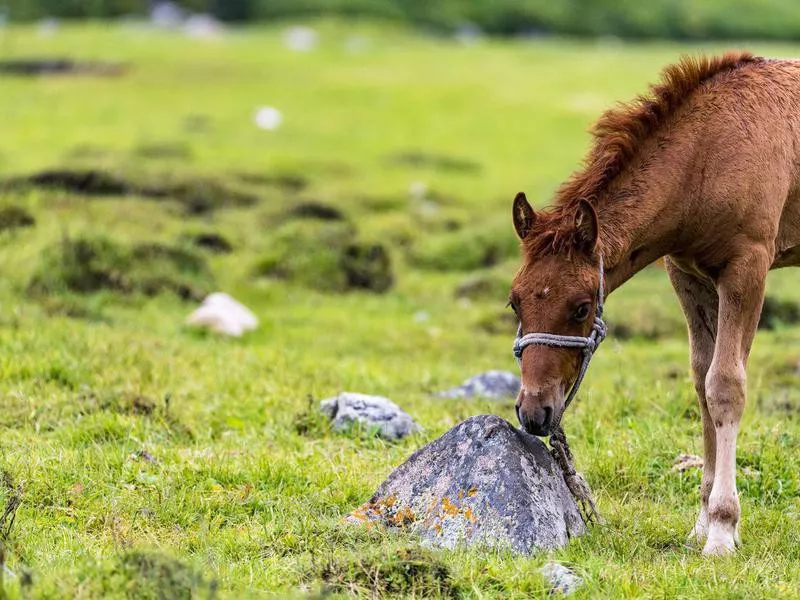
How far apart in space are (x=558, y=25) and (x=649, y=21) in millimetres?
6202

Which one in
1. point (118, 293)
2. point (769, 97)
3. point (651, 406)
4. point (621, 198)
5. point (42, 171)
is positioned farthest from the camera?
point (42, 171)

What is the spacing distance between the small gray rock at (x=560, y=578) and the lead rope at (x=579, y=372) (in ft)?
2.81

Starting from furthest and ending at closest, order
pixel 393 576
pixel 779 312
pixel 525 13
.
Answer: pixel 525 13 → pixel 779 312 → pixel 393 576

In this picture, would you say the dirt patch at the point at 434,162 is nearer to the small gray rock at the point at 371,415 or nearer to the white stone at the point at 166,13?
the small gray rock at the point at 371,415

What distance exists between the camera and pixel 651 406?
31.3 feet

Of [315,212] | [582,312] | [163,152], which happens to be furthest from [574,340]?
[163,152]

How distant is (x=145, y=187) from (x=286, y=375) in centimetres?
1065

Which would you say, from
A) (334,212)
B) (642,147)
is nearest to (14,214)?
(334,212)

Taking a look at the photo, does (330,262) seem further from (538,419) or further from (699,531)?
(538,419)

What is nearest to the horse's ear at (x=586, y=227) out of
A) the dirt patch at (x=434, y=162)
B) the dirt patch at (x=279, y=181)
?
the dirt patch at (x=279, y=181)

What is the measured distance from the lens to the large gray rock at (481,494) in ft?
20.8

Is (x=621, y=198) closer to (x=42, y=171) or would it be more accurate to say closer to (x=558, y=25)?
(x=42, y=171)

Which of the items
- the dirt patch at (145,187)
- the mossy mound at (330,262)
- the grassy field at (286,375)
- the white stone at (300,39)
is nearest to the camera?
the grassy field at (286,375)

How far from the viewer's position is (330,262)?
16312 millimetres
